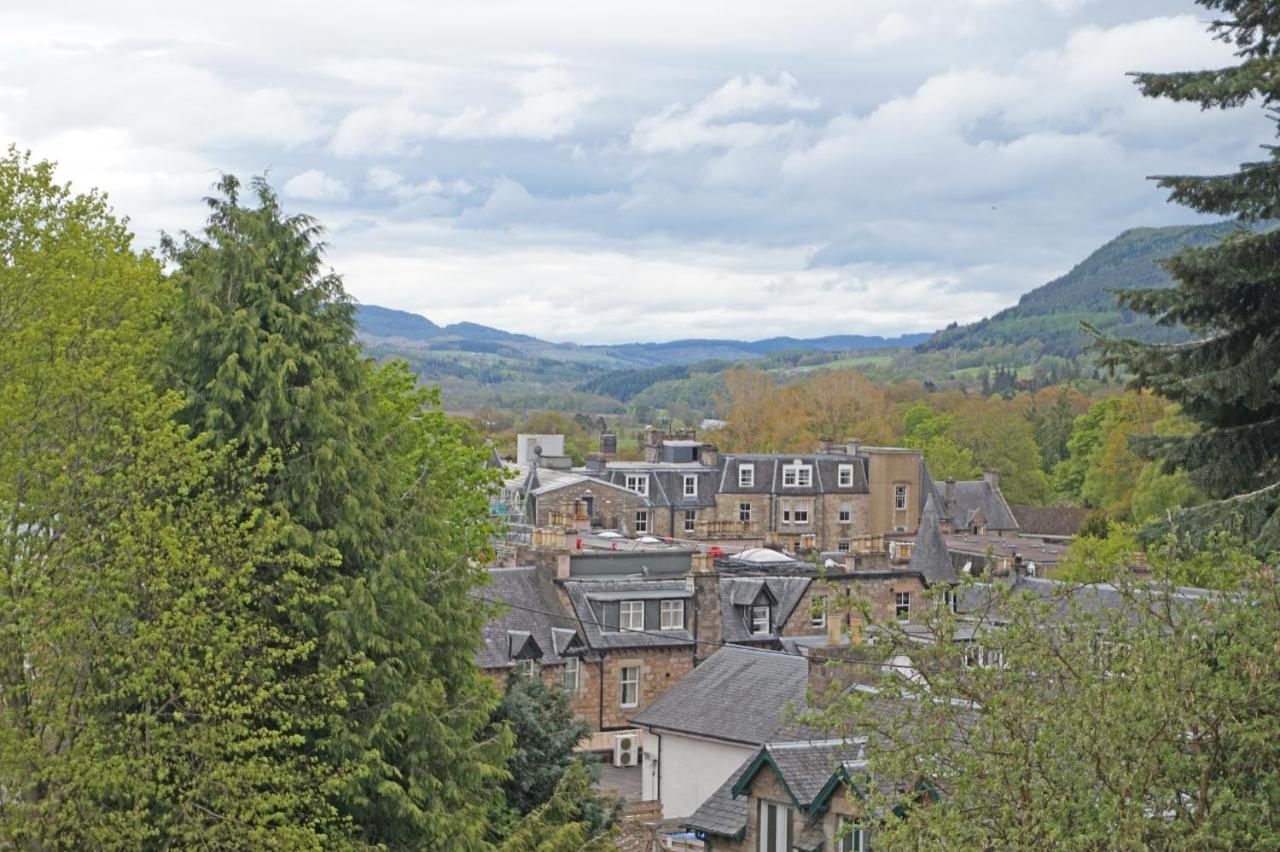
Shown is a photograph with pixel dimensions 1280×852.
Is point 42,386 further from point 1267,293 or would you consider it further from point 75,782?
point 1267,293

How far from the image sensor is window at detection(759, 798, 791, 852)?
2867cm

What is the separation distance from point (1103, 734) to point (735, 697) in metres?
25.8

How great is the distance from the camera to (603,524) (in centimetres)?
8888

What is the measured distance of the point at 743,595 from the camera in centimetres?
5434

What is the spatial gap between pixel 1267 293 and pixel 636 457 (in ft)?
407

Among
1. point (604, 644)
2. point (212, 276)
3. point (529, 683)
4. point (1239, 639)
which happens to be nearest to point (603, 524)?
point (604, 644)

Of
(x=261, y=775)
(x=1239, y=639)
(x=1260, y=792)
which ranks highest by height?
(x=1239, y=639)

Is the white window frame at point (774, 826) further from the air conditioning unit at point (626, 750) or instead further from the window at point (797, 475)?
the window at point (797, 475)

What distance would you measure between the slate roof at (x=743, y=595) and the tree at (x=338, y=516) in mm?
27310

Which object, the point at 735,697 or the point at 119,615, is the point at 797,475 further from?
the point at 119,615

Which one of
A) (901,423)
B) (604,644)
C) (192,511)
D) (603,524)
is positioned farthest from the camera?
(901,423)

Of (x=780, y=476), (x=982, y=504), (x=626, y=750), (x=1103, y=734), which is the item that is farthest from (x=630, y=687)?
(x=982, y=504)

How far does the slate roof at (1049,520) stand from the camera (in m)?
110

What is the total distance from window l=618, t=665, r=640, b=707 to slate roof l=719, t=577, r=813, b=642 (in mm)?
3144
